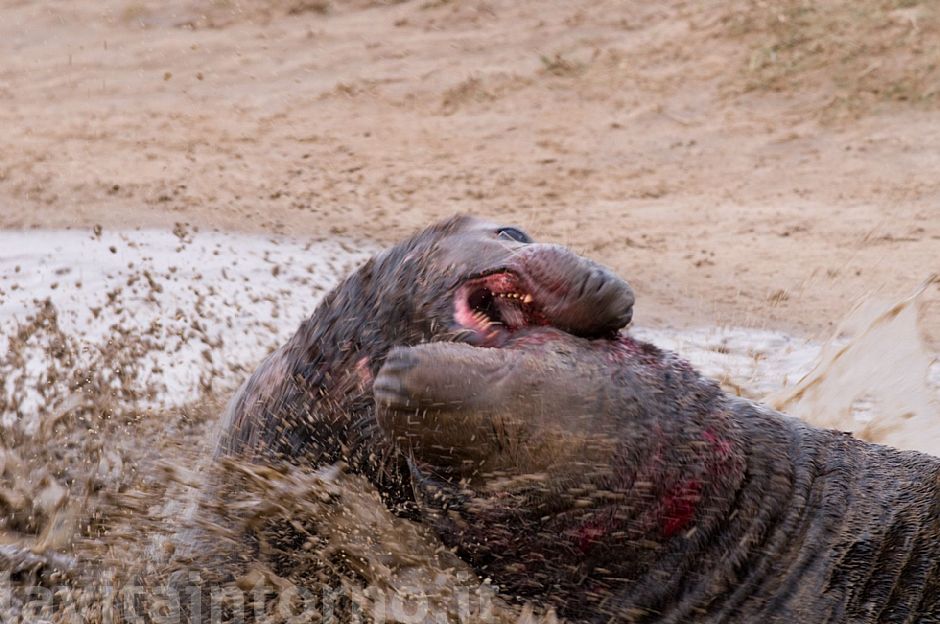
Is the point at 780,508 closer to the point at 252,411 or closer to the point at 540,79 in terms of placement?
the point at 252,411

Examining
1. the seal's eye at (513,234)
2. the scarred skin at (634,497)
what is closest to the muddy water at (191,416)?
the scarred skin at (634,497)

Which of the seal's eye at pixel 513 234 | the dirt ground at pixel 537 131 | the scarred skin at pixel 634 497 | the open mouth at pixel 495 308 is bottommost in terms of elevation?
the dirt ground at pixel 537 131

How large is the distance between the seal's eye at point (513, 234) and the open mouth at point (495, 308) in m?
0.15

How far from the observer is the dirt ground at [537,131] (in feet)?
19.8

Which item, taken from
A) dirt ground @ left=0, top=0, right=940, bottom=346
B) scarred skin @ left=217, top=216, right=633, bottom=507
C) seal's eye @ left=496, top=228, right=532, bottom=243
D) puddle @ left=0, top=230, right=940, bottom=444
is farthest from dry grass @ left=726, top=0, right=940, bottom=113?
scarred skin @ left=217, top=216, right=633, bottom=507

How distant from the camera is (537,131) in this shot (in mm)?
7566

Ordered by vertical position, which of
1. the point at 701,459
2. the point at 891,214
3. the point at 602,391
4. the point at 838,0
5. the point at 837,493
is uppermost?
the point at 602,391

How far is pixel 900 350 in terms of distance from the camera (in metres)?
3.49

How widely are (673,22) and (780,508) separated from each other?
6991 millimetres

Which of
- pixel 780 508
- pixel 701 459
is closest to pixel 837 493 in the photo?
pixel 780 508

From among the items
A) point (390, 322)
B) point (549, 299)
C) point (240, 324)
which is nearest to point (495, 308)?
point (549, 299)

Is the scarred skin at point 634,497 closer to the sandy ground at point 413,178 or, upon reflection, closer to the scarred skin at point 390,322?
the scarred skin at point 390,322

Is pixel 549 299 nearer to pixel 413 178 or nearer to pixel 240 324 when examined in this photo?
pixel 240 324

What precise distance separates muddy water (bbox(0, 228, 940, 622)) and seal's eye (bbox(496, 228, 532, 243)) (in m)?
0.52
